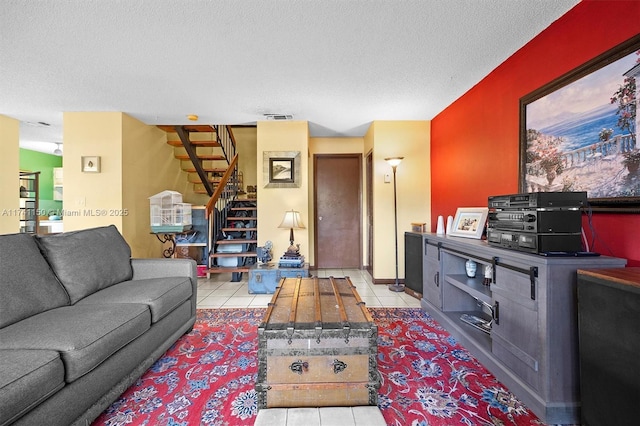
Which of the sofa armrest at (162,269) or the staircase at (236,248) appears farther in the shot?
the staircase at (236,248)

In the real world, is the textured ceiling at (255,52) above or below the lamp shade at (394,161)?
above

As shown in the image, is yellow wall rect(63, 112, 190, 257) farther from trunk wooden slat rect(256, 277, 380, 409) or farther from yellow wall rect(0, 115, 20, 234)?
trunk wooden slat rect(256, 277, 380, 409)

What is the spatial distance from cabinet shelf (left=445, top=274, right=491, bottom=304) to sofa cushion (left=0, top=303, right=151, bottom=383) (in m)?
2.41

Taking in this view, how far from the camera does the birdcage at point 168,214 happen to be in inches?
165

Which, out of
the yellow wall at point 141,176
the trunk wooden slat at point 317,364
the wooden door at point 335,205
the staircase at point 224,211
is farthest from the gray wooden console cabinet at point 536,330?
the yellow wall at point 141,176

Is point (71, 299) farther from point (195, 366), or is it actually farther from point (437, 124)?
point (437, 124)

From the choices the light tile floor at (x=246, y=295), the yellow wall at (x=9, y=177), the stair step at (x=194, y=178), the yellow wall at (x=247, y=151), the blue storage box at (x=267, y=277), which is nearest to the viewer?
the light tile floor at (x=246, y=295)

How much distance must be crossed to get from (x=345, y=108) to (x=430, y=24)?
168cm

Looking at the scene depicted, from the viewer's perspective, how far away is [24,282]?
1595 millimetres

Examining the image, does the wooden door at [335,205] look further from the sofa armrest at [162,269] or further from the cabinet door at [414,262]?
the sofa armrest at [162,269]

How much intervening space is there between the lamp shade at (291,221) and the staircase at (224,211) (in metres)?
0.83

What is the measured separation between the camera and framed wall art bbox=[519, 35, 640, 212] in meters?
1.47

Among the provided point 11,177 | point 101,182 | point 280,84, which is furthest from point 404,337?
point 11,177

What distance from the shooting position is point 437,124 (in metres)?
3.87
